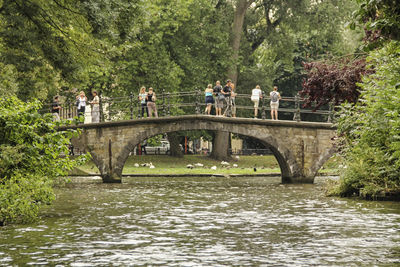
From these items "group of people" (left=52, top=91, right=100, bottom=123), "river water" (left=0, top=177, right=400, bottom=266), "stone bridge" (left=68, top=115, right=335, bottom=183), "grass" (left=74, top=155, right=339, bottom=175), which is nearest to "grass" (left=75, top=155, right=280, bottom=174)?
"grass" (left=74, top=155, right=339, bottom=175)

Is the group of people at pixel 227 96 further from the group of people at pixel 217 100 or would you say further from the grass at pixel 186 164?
the grass at pixel 186 164

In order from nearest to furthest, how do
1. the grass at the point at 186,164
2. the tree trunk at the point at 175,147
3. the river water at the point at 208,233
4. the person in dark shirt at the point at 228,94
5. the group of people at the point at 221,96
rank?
the river water at the point at 208,233, the person in dark shirt at the point at 228,94, the group of people at the point at 221,96, the grass at the point at 186,164, the tree trunk at the point at 175,147

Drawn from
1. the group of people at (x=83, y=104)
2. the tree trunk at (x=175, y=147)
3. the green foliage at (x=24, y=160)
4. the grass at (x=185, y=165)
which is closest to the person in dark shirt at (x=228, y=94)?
the group of people at (x=83, y=104)

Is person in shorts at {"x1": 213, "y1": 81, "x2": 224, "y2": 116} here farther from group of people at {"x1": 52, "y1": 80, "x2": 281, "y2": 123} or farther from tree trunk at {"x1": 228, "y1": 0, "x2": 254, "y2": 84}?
tree trunk at {"x1": 228, "y1": 0, "x2": 254, "y2": 84}

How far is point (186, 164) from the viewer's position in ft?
129

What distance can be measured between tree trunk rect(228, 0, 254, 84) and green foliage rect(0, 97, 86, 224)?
82.8 ft

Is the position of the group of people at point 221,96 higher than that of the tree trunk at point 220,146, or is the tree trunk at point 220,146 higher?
the group of people at point 221,96

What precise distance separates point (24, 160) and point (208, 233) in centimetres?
401

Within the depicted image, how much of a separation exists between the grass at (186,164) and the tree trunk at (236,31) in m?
5.11

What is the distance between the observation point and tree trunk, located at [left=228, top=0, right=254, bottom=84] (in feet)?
127

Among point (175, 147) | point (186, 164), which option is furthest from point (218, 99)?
point (175, 147)

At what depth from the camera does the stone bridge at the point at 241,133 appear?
27297 millimetres

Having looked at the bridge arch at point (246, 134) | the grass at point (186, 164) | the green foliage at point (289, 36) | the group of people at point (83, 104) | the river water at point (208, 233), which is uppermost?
the green foliage at point (289, 36)

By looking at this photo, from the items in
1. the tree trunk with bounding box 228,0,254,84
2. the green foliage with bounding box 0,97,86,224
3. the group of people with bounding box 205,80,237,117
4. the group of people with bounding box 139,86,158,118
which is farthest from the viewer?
the tree trunk with bounding box 228,0,254,84
